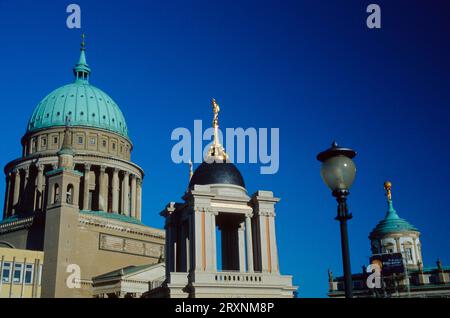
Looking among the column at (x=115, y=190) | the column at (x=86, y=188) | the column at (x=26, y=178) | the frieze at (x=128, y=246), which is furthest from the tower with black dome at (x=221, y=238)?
the column at (x=26, y=178)

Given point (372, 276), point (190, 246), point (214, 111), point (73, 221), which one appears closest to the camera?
point (190, 246)

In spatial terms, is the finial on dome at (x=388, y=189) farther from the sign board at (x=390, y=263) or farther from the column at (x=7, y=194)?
the column at (x=7, y=194)

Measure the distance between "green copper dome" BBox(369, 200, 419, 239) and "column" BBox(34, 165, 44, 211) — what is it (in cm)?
5166

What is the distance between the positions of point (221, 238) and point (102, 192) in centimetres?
4440

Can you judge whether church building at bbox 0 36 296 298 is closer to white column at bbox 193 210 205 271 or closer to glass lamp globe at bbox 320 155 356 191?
white column at bbox 193 210 205 271

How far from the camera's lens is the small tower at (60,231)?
2544 inches

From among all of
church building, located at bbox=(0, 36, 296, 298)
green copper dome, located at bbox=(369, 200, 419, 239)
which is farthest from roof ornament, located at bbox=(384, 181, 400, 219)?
church building, located at bbox=(0, 36, 296, 298)

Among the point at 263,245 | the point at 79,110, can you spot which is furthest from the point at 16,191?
the point at 263,245
